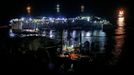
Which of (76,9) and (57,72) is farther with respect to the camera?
(76,9)

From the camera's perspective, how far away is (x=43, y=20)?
39562 millimetres

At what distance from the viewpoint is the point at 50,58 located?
20.2 metres

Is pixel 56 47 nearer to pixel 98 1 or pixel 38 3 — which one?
pixel 38 3

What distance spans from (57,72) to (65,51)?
4.38 m

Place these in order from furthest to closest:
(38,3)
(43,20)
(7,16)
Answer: (38,3) → (7,16) → (43,20)

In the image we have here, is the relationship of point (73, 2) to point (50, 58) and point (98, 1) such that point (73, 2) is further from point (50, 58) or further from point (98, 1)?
point (50, 58)

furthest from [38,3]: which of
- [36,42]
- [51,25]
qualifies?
[36,42]

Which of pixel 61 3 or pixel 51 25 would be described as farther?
pixel 61 3

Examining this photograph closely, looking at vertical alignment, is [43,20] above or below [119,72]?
above

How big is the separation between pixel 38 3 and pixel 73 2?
36.6 feet

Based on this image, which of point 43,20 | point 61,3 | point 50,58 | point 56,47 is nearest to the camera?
point 50,58

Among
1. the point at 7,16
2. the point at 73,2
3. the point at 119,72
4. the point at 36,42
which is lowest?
the point at 119,72

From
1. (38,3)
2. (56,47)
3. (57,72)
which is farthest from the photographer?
(38,3)

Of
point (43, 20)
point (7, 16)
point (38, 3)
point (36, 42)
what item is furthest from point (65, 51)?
point (38, 3)
